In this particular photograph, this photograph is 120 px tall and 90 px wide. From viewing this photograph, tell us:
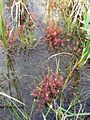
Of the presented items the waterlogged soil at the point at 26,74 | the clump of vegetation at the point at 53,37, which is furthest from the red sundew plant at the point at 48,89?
the clump of vegetation at the point at 53,37

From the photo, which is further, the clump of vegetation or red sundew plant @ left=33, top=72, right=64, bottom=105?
the clump of vegetation

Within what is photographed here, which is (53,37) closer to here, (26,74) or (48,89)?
(26,74)

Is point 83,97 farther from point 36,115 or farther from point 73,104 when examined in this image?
point 36,115

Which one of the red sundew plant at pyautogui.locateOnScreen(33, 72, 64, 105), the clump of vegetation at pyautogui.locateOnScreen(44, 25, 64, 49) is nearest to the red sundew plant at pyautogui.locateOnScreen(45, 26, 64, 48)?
the clump of vegetation at pyautogui.locateOnScreen(44, 25, 64, 49)

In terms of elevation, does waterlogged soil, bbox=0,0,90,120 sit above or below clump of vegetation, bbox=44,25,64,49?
below

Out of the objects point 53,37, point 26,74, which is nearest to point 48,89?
point 26,74

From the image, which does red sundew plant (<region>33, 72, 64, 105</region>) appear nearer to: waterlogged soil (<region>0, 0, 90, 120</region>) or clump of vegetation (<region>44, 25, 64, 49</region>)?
waterlogged soil (<region>0, 0, 90, 120</region>)
